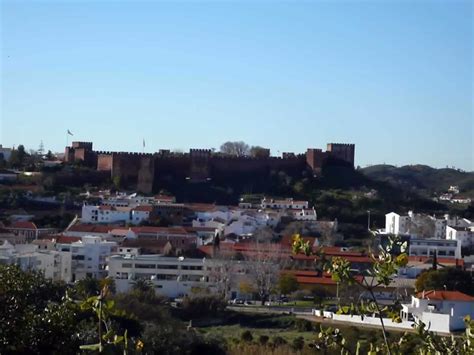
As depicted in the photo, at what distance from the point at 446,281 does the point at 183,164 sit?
24540 mm

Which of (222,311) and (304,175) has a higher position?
(304,175)

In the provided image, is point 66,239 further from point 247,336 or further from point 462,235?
point 462,235

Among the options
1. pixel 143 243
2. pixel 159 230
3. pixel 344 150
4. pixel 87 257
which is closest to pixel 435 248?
pixel 159 230

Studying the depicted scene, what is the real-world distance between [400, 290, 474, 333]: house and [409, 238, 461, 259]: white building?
11.0 meters

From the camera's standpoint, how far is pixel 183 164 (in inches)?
1881

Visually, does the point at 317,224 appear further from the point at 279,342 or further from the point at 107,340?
the point at 107,340

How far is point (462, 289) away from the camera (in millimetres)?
25031

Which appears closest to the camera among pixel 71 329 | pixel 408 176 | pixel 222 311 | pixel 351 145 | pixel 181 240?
pixel 71 329

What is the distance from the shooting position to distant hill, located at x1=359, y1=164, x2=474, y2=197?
81688mm

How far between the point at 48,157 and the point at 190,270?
27663mm

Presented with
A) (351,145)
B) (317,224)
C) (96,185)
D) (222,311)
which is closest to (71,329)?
(222,311)

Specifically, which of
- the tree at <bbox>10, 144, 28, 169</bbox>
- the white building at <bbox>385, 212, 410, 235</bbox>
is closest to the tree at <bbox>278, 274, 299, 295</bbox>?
the white building at <bbox>385, 212, 410, 235</bbox>

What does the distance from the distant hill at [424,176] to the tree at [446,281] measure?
52.2 metres

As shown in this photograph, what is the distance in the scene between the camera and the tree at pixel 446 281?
977 inches
